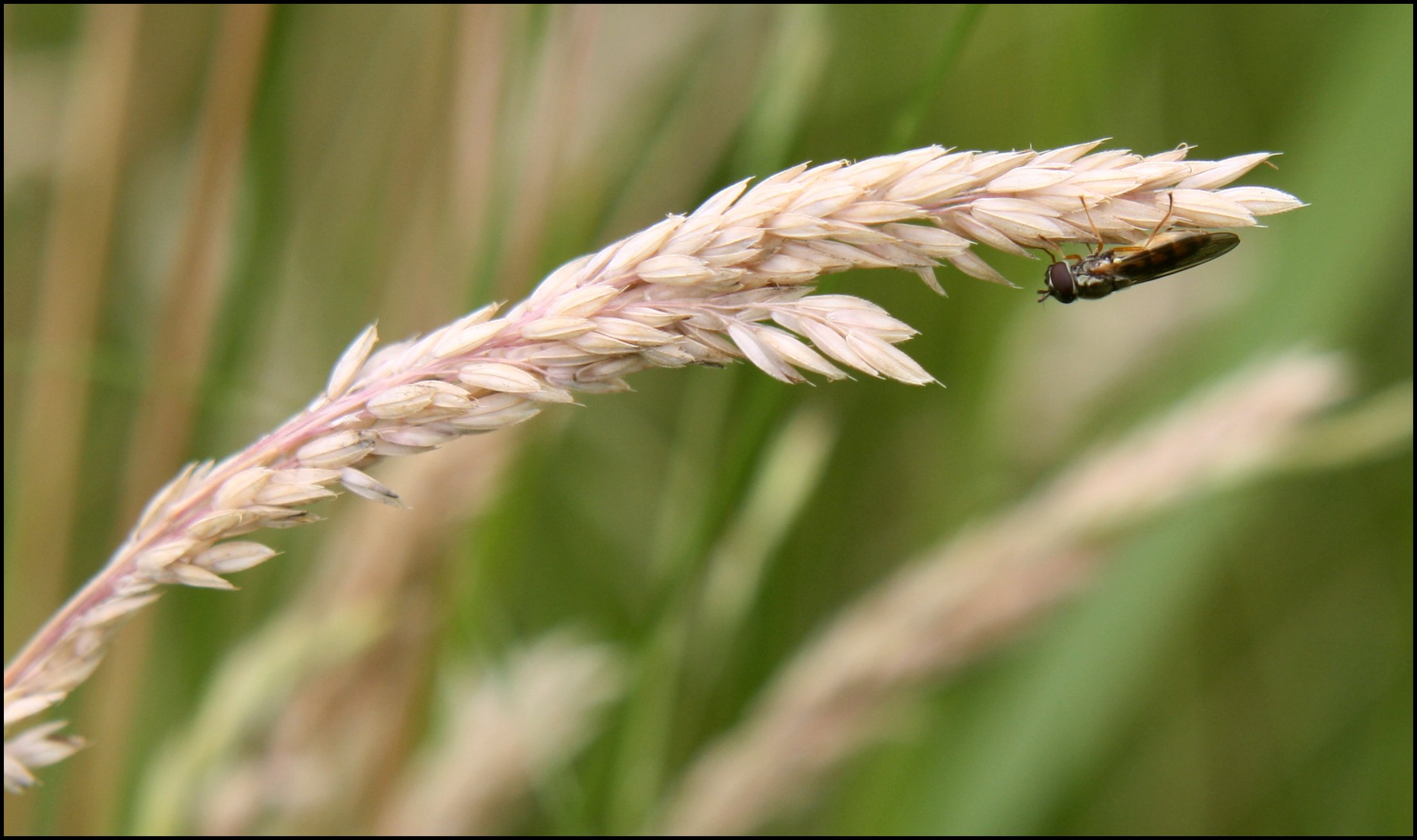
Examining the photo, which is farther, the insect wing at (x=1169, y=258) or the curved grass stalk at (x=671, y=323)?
the insect wing at (x=1169, y=258)

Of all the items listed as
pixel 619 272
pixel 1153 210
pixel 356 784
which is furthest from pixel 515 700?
pixel 1153 210

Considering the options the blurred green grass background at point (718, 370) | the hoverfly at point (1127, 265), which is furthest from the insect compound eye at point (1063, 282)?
the blurred green grass background at point (718, 370)

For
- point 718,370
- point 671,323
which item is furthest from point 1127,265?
point 718,370

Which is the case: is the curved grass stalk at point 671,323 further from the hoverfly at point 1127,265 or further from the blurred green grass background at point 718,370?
the blurred green grass background at point 718,370

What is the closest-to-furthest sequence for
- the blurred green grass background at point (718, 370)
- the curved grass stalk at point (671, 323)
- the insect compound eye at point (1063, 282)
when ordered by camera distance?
the curved grass stalk at point (671, 323)
the insect compound eye at point (1063, 282)
the blurred green grass background at point (718, 370)

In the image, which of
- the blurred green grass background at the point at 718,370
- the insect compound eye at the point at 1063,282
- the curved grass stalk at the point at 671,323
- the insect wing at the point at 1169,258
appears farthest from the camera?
the blurred green grass background at the point at 718,370
